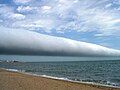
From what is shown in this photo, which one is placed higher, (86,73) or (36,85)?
(36,85)

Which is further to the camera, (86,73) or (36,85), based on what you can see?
(86,73)

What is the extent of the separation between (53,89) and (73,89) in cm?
240

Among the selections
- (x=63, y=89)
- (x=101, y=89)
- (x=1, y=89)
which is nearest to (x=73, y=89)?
(x=63, y=89)

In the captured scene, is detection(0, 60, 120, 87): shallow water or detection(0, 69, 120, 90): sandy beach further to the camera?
detection(0, 60, 120, 87): shallow water

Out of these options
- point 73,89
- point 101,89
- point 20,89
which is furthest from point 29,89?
point 101,89

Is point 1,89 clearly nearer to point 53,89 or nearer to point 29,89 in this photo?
point 29,89

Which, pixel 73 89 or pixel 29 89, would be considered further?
pixel 73 89

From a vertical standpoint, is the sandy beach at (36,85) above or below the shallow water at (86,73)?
above

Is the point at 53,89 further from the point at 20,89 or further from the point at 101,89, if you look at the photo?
the point at 101,89

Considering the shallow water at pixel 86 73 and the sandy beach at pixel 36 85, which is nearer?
the sandy beach at pixel 36 85

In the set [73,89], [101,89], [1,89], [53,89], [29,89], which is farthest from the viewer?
[101,89]

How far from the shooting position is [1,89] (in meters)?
17.7

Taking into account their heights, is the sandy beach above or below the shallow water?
above

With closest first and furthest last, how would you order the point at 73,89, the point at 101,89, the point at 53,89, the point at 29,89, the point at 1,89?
1. the point at 1,89
2. the point at 29,89
3. the point at 53,89
4. the point at 73,89
5. the point at 101,89
